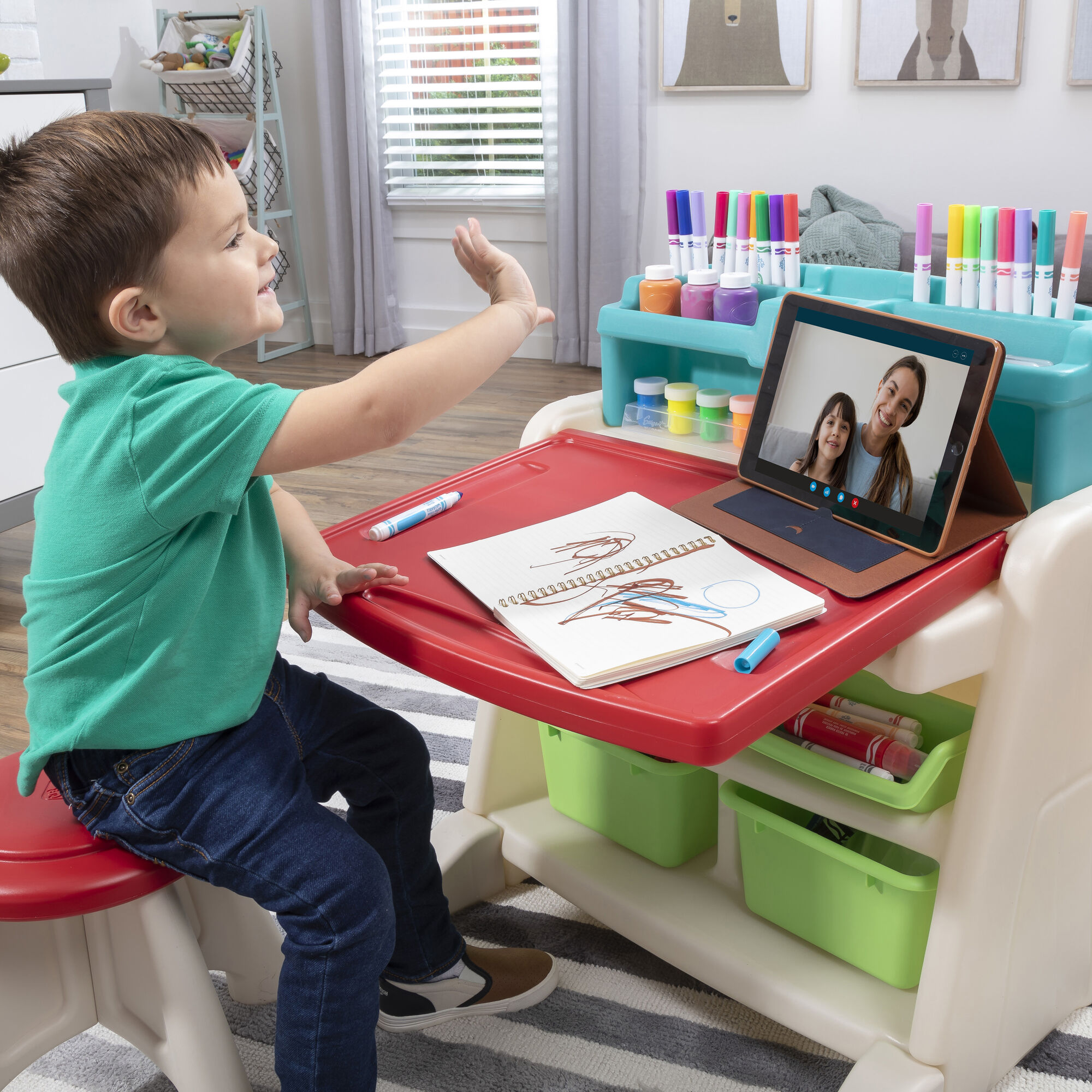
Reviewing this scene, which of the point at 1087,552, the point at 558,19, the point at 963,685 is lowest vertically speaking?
the point at 963,685

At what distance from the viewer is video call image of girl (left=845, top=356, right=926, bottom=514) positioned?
0.83 meters

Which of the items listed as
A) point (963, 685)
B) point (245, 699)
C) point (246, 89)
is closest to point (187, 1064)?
point (245, 699)

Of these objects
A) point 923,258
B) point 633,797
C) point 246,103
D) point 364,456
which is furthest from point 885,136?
point 633,797

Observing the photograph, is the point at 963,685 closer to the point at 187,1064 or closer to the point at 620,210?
the point at 187,1064

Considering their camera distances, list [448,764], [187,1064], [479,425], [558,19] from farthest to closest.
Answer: [558,19] → [479,425] → [448,764] → [187,1064]

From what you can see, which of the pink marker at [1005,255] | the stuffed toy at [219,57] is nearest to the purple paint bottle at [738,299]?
the pink marker at [1005,255]

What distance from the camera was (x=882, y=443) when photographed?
851 mm

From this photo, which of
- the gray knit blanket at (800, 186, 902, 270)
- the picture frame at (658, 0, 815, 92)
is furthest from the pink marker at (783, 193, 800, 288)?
the picture frame at (658, 0, 815, 92)

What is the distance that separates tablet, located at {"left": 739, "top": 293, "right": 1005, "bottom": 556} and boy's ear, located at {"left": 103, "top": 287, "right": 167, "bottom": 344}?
0.51m

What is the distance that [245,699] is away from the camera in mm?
854

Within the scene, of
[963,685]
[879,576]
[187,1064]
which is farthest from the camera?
[963,685]

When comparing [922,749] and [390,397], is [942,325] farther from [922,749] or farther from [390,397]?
[390,397]

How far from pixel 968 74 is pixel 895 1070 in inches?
110

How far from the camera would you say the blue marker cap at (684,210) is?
1.17 meters
